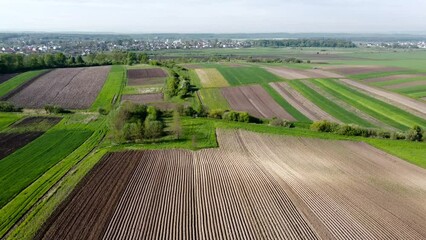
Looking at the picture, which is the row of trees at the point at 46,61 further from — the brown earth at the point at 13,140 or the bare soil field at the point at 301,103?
the bare soil field at the point at 301,103

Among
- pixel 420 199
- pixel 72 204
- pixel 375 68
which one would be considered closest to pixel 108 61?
pixel 375 68

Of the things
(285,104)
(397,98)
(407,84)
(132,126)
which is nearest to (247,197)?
(132,126)

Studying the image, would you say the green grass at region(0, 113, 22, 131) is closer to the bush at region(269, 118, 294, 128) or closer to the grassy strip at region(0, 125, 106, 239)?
the grassy strip at region(0, 125, 106, 239)

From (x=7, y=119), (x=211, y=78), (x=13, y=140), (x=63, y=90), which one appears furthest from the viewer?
(x=211, y=78)

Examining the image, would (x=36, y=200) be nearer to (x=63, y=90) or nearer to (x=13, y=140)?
(x=13, y=140)

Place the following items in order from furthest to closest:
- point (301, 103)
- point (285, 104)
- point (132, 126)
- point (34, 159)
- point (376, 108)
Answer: point (301, 103) < point (285, 104) < point (376, 108) < point (132, 126) < point (34, 159)
